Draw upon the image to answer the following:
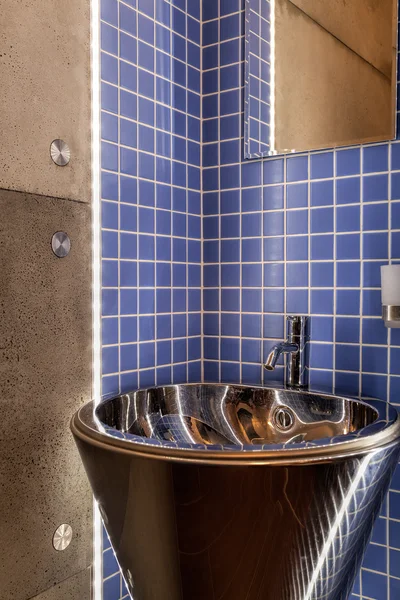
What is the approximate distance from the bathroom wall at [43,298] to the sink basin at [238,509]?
0.20 meters

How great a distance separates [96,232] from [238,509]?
74cm

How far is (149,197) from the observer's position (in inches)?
57.8

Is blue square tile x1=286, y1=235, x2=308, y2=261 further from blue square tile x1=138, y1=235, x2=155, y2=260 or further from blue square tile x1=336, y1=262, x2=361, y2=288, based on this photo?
blue square tile x1=138, y1=235, x2=155, y2=260

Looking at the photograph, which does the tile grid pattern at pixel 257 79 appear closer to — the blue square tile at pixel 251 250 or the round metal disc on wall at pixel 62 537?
the blue square tile at pixel 251 250

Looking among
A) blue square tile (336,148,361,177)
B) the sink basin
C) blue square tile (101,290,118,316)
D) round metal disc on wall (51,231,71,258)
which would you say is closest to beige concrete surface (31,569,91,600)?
the sink basin

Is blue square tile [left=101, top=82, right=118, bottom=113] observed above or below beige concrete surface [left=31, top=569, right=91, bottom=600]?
above

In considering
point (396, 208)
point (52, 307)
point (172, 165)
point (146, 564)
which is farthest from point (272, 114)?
point (146, 564)

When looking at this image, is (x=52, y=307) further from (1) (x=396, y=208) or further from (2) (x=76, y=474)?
(1) (x=396, y=208)

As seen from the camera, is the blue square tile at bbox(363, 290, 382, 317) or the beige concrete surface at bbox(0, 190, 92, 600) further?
the blue square tile at bbox(363, 290, 382, 317)

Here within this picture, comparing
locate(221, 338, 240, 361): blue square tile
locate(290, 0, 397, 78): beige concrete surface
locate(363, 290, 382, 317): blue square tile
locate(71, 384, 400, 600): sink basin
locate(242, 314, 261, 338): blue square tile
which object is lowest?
locate(71, 384, 400, 600): sink basin

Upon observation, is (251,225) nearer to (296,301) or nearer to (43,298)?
(296,301)

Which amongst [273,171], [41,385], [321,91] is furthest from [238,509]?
[321,91]

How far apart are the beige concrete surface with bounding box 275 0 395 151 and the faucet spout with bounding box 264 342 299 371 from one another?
0.51 metres

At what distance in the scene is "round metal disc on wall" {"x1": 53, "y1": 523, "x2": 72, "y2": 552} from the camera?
1205mm
